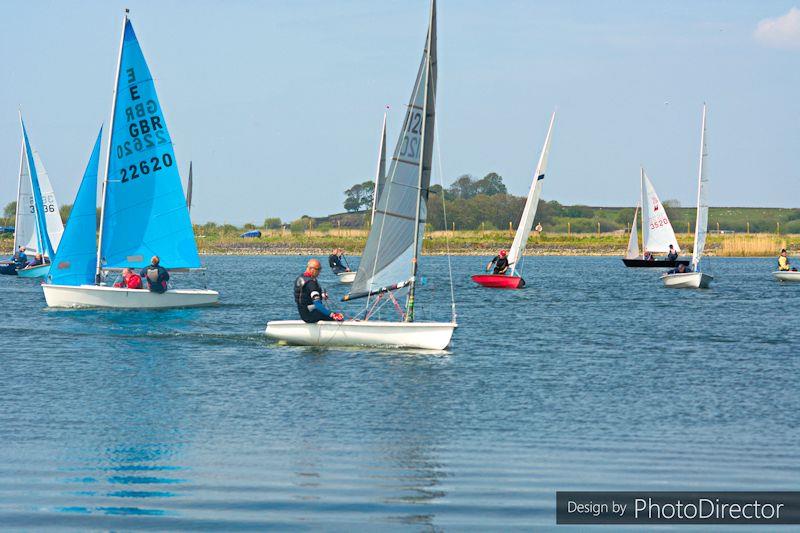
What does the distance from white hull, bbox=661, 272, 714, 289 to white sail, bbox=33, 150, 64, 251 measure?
32091mm

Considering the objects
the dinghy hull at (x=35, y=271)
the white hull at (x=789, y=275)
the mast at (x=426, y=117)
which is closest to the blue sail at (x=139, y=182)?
the mast at (x=426, y=117)

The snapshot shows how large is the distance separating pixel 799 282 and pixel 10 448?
52587 millimetres

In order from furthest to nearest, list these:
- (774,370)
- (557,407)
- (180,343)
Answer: (180,343)
(774,370)
(557,407)

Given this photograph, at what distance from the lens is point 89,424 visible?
672 inches

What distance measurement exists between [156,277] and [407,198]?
495 inches

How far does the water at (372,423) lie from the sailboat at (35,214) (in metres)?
28.3

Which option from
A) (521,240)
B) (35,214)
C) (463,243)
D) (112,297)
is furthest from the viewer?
Result: (463,243)

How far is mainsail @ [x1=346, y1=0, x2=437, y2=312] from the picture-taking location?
2539 cm

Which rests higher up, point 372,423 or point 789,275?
point 789,275

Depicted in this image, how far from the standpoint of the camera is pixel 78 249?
118 feet

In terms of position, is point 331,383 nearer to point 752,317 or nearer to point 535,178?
point 752,317

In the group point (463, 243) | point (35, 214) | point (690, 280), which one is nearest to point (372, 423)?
point (690, 280)

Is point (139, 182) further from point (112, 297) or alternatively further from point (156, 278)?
point (112, 297)

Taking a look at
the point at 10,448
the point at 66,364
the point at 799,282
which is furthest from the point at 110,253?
the point at 799,282
